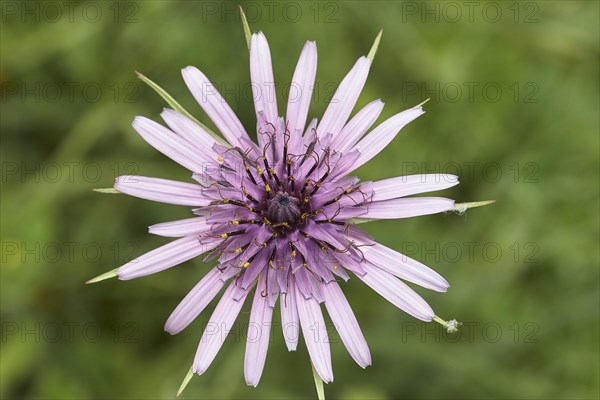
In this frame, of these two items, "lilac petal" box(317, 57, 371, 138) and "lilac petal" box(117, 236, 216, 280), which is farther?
"lilac petal" box(317, 57, 371, 138)

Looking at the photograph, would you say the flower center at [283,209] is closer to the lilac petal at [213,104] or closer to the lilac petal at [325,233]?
the lilac petal at [325,233]

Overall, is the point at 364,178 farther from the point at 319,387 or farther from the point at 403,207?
the point at 319,387

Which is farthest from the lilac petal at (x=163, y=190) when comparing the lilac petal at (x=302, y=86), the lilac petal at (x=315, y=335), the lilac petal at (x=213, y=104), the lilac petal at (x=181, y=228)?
the lilac petal at (x=315, y=335)

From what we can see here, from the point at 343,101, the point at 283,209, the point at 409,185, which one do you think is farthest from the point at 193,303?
the point at 343,101

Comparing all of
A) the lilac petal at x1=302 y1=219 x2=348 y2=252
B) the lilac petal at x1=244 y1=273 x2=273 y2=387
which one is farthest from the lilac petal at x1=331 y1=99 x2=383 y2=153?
the lilac petal at x1=244 y1=273 x2=273 y2=387

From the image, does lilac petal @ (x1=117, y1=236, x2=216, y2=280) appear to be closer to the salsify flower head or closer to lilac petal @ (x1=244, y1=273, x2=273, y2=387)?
the salsify flower head

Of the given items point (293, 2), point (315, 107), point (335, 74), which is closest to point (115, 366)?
point (315, 107)

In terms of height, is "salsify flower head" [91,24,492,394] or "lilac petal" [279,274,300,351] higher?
"salsify flower head" [91,24,492,394]

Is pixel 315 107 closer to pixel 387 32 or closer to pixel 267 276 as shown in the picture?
pixel 387 32
